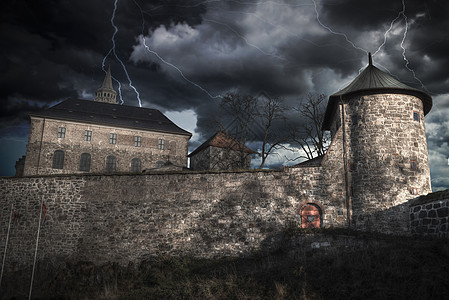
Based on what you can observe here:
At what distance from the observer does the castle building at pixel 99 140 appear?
33.8 metres

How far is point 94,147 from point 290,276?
2876 cm

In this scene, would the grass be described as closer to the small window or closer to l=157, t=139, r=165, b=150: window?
the small window

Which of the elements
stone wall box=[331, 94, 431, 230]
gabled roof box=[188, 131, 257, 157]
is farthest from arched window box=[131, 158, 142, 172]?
stone wall box=[331, 94, 431, 230]

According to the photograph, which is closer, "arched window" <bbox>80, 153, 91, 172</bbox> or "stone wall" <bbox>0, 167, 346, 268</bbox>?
"stone wall" <bbox>0, 167, 346, 268</bbox>

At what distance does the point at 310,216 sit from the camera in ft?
58.4

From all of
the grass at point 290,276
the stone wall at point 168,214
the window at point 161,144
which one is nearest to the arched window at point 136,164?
the window at point 161,144

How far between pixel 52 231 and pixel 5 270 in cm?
289

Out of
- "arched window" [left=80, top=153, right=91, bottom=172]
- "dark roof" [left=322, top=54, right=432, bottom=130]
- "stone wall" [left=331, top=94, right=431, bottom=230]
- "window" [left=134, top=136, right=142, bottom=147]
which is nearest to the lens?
"stone wall" [left=331, top=94, right=431, bottom=230]

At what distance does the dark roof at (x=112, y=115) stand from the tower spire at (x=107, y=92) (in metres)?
39.1

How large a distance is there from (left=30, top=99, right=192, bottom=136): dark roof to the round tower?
2328 cm

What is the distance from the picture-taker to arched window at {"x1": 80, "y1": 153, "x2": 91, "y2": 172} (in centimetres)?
3516

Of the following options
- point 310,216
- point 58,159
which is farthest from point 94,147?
point 310,216

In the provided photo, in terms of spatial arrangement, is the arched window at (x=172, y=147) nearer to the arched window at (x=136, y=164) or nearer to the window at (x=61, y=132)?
the arched window at (x=136, y=164)

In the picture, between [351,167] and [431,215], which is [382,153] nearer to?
[351,167]
